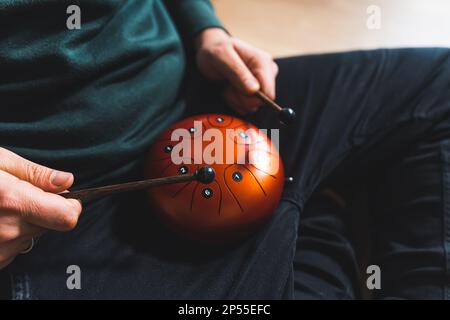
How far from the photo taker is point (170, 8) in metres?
0.75

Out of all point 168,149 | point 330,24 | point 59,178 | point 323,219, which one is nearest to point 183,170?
point 168,149

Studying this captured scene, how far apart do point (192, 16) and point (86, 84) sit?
239 mm

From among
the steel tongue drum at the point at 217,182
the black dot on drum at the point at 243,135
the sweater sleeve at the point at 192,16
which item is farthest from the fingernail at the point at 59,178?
the sweater sleeve at the point at 192,16

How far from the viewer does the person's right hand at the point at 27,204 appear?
1.45 ft

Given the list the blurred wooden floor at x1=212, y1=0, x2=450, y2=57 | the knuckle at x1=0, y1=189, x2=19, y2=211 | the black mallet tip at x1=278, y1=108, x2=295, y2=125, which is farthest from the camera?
the blurred wooden floor at x1=212, y1=0, x2=450, y2=57

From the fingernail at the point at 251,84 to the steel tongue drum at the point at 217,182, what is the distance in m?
0.07

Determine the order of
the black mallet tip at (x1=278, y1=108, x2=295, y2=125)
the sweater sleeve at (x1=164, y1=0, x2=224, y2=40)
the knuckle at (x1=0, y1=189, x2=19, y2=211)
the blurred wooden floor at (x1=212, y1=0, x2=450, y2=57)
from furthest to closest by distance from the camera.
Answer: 1. the blurred wooden floor at (x1=212, y1=0, x2=450, y2=57)
2. the sweater sleeve at (x1=164, y1=0, x2=224, y2=40)
3. the black mallet tip at (x1=278, y1=108, x2=295, y2=125)
4. the knuckle at (x1=0, y1=189, x2=19, y2=211)

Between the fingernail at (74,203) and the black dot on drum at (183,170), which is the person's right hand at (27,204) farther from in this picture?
the black dot on drum at (183,170)

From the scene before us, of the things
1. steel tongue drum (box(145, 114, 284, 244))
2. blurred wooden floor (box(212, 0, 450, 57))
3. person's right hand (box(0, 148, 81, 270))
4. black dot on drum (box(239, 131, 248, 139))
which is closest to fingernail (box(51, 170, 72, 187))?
person's right hand (box(0, 148, 81, 270))

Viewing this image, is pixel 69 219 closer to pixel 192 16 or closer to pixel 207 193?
pixel 207 193

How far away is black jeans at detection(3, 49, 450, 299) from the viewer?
0.52m

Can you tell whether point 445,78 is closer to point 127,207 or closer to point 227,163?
point 227,163

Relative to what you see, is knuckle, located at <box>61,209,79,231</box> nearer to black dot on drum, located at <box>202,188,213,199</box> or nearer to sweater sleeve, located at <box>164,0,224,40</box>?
black dot on drum, located at <box>202,188,213,199</box>

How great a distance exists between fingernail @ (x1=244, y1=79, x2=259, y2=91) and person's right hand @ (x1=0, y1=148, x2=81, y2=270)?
0.28m
